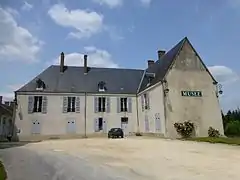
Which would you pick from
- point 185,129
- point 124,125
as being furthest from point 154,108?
point 124,125

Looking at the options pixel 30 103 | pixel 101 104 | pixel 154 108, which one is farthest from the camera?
pixel 101 104

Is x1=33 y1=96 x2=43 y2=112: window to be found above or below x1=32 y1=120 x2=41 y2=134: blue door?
above

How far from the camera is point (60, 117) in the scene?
99.7 ft

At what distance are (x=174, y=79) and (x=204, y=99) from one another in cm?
339

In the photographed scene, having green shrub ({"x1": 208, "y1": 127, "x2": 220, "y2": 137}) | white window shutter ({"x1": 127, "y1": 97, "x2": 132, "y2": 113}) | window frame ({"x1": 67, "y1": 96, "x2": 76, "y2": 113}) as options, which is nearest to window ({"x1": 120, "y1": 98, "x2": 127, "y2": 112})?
white window shutter ({"x1": 127, "y1": 97, "x2": 132, "y2": 113})

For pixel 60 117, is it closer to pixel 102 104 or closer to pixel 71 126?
pixel 71 126

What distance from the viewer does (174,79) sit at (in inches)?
965

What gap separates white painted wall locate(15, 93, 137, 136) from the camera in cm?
2960

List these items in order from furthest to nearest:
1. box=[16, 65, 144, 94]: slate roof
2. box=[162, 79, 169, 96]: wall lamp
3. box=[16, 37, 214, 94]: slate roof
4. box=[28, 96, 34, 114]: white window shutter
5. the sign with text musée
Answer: box=[16, 65, 144, 94]: slate roof
box=[16, 37, 214, 94]: slate roof
box=[28, 96, 34, 114]: white window shutter
the sign with text musée
box=[162, 79, 169, 96]: wall lamp

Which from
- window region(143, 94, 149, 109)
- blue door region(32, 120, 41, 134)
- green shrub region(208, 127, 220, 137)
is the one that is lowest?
green shrub region(208, 127, 220, 137)

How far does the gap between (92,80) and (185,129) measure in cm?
1538

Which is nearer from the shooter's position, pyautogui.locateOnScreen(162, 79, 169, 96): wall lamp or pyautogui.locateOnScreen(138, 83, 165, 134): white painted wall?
pyautogui.locateOnScreen(162, 79, 169, 96): wall lamp

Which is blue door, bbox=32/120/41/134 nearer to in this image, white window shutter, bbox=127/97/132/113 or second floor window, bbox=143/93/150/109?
white window shutter, bbox=127/97/132/113

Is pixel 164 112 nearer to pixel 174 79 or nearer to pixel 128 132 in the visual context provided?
pixel 174 79
